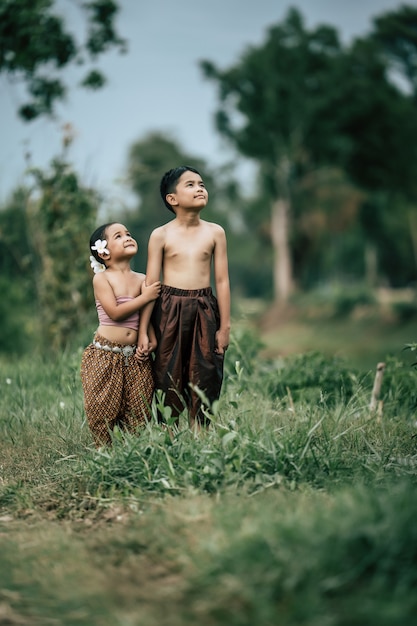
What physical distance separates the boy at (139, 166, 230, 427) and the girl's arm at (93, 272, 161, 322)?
A: 78 millimetres

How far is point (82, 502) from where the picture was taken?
11.4 ft

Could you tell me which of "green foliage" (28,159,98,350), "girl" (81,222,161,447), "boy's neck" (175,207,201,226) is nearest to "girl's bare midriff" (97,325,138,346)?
"girl" (81,222,161,447)

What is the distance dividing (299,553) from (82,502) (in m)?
1.45

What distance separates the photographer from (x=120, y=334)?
13.5 feet

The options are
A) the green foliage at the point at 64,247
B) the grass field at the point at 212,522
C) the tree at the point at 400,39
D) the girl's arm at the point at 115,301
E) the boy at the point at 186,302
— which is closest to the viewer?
the grass field at the point at 212,522

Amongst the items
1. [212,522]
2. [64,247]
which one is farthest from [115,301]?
[64,247]

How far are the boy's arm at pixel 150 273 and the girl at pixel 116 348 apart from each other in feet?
0.12

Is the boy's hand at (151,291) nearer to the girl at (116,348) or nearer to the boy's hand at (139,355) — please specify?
the girl at (116,348)

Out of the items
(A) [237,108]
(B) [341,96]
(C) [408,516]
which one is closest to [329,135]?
(B) [341,96]

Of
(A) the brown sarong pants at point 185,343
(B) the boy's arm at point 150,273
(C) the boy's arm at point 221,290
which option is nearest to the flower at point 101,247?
(B) the boy's arm at point 150,273

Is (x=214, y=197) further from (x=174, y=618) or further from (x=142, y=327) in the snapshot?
(x=174, y=618)

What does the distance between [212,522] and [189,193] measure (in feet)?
6.54

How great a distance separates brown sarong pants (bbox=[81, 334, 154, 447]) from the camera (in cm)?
409

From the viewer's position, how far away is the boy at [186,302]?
13.5ft
